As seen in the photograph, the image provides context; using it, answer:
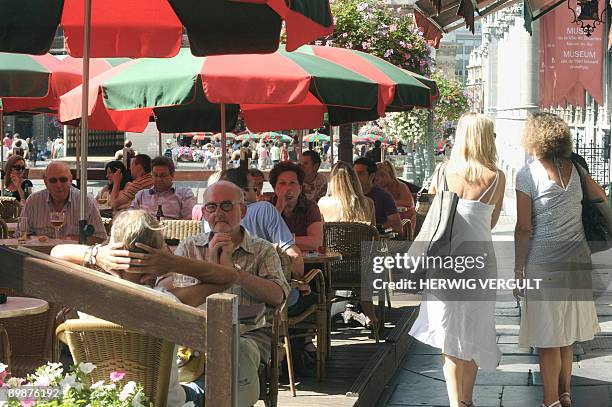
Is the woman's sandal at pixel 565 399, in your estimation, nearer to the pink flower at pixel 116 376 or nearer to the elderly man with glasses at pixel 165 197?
the pink flower at pixel 116 376

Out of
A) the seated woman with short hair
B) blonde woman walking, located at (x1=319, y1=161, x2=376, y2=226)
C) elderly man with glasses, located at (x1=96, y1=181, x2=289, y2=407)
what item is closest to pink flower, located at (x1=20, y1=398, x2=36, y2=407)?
the seated woman with short hair

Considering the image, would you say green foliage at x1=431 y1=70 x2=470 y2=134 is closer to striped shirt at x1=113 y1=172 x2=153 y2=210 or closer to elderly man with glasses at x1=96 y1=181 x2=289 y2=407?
striped shirt at x1=113 y1=172 x2=153 y2=210

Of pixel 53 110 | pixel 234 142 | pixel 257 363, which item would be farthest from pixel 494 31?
pixel 234 142

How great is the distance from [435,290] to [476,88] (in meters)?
109

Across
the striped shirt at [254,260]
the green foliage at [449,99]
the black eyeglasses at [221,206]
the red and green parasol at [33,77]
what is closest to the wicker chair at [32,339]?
the striped shirt at [254,260]

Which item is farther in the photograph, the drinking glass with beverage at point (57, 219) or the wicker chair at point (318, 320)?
the drinking glass with beverage at point (57, 219)

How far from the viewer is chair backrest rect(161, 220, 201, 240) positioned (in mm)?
7781

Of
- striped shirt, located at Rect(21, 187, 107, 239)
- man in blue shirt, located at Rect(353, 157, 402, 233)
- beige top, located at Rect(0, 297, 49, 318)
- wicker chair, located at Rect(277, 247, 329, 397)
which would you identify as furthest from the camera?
man in blue shirt, located at Rect(353, 157, 402, 233)

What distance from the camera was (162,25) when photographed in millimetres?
7477

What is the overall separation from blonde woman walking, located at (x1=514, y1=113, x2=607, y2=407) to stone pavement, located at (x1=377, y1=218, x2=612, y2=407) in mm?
634

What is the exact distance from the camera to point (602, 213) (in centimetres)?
662

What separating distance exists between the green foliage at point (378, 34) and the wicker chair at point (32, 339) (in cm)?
1046

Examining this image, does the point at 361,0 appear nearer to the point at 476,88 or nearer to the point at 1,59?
the point at 1,59

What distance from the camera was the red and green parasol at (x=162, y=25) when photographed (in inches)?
255
